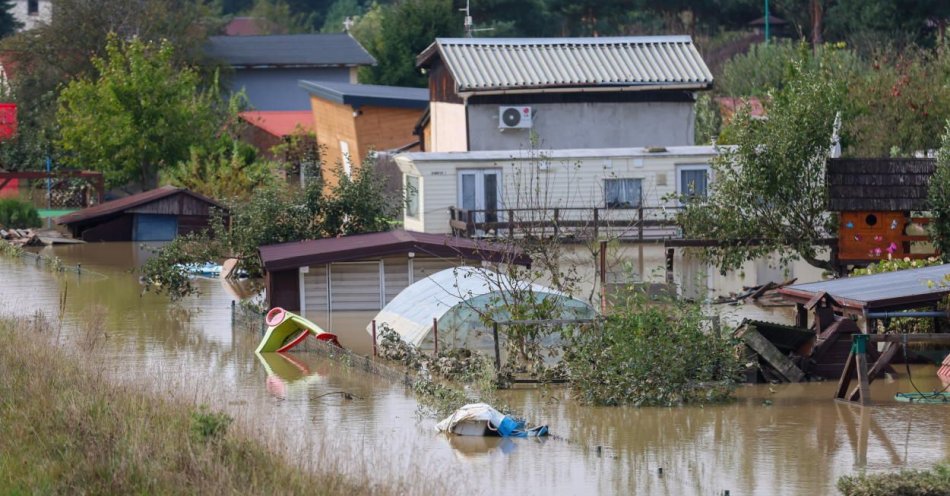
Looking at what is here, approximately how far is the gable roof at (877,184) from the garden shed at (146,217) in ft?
62.5

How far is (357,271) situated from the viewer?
28.1 metres

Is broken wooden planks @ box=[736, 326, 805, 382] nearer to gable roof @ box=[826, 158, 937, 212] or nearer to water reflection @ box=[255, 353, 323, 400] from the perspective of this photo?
water reflection @ box=[255, 353, 323, 400]

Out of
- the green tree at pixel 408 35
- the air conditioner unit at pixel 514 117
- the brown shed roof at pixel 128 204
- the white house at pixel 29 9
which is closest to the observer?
the air conditioner unit at pixel 514 117

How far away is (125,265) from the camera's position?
121ft

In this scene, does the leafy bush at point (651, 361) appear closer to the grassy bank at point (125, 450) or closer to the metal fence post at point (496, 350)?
the metal fence post at point (496, 350)

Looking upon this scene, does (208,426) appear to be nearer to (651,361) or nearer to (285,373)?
(651,361)

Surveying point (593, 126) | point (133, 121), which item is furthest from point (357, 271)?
point (133, 121)

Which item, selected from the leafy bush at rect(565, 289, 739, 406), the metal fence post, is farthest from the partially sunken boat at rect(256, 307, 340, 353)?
the leafy bush at rect(565, 289, 739, 406)

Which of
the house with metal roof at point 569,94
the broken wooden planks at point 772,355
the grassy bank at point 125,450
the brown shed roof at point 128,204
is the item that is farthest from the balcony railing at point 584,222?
the grassy bank at point 125,450

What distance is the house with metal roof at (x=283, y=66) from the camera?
231 ft

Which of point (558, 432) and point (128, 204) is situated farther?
point (128, 204)

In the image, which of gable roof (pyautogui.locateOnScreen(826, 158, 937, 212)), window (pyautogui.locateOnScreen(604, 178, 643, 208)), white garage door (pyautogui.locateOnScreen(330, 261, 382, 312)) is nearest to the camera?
gable roof (pyautogui.locateOnScreen(826, 158, 937, 212))

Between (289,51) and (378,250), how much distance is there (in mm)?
46141

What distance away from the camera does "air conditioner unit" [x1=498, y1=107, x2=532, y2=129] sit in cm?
3956
